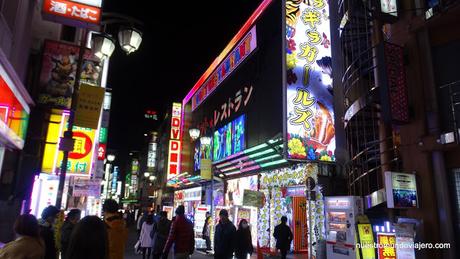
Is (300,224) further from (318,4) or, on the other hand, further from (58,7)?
(58,7)

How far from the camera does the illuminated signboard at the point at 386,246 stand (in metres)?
9.18

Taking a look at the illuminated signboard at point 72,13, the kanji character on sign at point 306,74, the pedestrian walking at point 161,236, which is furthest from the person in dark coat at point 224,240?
the kanji character on sign at point 306,74

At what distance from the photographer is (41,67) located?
37.3ft

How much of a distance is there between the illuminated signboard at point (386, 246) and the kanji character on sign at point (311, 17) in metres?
11.8

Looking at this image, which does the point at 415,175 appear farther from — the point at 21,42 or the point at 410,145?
the point at 21,42

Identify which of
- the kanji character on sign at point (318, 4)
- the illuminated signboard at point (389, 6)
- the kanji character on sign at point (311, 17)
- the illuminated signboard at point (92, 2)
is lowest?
the illuminated signboard at point (92, 2)

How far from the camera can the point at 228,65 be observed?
84.9ft

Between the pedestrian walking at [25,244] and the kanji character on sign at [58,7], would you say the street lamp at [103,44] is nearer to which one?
the kanji character on sign at [58,7]

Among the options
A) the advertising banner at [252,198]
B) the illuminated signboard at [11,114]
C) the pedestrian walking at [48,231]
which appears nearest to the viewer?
the pedestrian walking at [48,231]

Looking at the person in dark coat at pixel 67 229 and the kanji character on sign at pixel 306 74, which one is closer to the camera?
the person in dark coat at pixel 67 229

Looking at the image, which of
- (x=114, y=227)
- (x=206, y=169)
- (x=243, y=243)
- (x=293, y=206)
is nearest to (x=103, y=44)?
(x=114, y=227)

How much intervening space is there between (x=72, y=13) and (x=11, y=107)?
2.84 meters

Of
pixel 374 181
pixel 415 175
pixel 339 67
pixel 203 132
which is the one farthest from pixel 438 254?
pixel 203 132

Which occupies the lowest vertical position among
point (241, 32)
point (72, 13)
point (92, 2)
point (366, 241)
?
point (366, 241)
